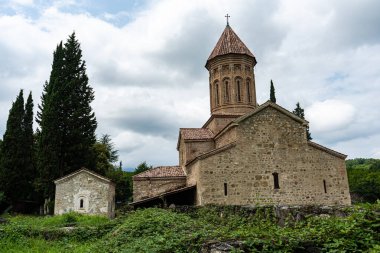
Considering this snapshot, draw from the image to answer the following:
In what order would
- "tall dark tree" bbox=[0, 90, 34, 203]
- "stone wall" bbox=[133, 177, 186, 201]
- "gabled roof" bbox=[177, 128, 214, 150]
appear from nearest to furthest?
"stone wall" bbox=[133, 177, 186, 201]
"gabled roof" bbox=[177, 128, 214, 150]
"tall dark tree" bbox=[0, 90, 34, 203]

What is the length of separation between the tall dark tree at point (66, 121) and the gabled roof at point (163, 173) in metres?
6.10

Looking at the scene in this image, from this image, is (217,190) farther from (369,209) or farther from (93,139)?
(93,139)

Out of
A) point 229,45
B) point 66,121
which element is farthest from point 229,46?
point 66,121

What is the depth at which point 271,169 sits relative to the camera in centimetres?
1516

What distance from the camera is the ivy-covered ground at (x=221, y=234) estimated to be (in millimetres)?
4281

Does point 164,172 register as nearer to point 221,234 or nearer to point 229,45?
point 229,45

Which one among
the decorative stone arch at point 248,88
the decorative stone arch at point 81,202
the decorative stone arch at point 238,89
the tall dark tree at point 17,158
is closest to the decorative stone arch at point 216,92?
the decorative stone arch at point 238,89

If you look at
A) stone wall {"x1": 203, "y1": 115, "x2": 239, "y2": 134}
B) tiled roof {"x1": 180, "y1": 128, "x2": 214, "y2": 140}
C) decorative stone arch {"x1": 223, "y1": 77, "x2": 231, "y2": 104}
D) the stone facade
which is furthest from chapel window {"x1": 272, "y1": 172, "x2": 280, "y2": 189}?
the stone facade

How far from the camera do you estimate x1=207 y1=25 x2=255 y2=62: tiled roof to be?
1992cm

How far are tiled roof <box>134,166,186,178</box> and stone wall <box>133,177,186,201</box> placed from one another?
26 centimetres

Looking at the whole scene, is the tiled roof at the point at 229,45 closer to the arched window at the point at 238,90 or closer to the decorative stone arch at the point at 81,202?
the arched window at the point at 238,90

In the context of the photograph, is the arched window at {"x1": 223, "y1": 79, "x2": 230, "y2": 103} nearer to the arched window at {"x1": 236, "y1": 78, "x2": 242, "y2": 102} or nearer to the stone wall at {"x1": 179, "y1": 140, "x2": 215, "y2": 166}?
the arched window at {"x1": 236, "y1": 78, "x2": 242, "y2": 102}

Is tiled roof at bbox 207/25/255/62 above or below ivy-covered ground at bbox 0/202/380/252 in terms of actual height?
above

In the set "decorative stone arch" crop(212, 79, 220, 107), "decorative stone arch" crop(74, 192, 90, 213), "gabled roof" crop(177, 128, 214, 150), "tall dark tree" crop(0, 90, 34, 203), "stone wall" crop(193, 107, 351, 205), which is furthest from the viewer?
"tall dark tree" crop(0, 90, 34, 203)
